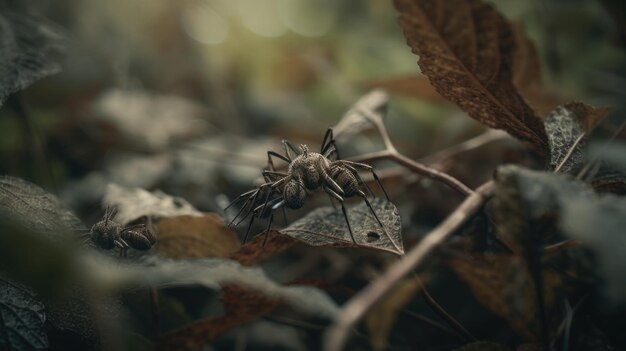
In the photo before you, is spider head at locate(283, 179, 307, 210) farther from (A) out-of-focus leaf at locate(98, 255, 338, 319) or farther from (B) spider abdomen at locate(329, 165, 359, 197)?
(A) out-of-focus leaf at locate(98, 255, 338, 319)

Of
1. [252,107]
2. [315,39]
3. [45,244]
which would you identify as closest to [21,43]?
[45,244]

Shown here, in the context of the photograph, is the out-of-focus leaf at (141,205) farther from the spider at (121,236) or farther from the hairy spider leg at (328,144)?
the hairy spider leg at (328,144)

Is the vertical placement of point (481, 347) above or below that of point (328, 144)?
below

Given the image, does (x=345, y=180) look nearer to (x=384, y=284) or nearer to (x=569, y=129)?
(x=569, y=129)

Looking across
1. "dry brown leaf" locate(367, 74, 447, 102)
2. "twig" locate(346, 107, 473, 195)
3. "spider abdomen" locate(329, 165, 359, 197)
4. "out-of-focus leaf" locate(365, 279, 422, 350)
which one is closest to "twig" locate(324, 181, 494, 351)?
"out-of-focus leaf" locate(365, 279, 422, 350)

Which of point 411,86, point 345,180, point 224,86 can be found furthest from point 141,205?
point 224,86
